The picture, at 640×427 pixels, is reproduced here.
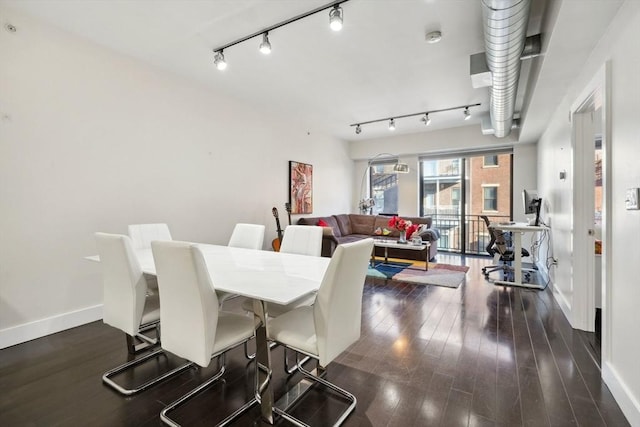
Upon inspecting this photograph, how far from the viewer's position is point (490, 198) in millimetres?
6625

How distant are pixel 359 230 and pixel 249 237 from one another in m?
4.32

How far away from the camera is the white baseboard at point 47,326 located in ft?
8.08

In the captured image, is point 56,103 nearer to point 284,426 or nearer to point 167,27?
point 167,27

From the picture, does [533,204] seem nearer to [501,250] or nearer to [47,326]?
[501,250]

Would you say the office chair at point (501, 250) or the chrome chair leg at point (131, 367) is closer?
the chrome chair leg at point (131, 367)

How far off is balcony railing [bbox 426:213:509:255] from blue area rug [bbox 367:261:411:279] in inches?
83.6

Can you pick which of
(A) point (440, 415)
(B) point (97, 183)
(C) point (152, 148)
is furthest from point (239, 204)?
(A) point (440, 415)

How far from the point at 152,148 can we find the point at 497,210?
670 cm

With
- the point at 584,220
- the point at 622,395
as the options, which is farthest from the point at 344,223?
the point at 622,395

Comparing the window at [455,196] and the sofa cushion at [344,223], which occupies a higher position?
the window at [455,196]

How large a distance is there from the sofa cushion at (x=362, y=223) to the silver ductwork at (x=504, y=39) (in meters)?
4.00

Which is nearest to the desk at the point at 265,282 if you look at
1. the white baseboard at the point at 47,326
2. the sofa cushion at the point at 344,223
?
the white baseboard at the point at 47,326

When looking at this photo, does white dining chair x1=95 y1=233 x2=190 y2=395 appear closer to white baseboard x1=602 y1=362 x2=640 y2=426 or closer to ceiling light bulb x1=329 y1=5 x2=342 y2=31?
ceiling light bulb x1=329 y1=5 x2=342 y2=31

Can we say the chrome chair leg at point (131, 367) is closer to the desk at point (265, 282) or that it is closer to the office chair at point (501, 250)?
the desk at point (265, 282)
